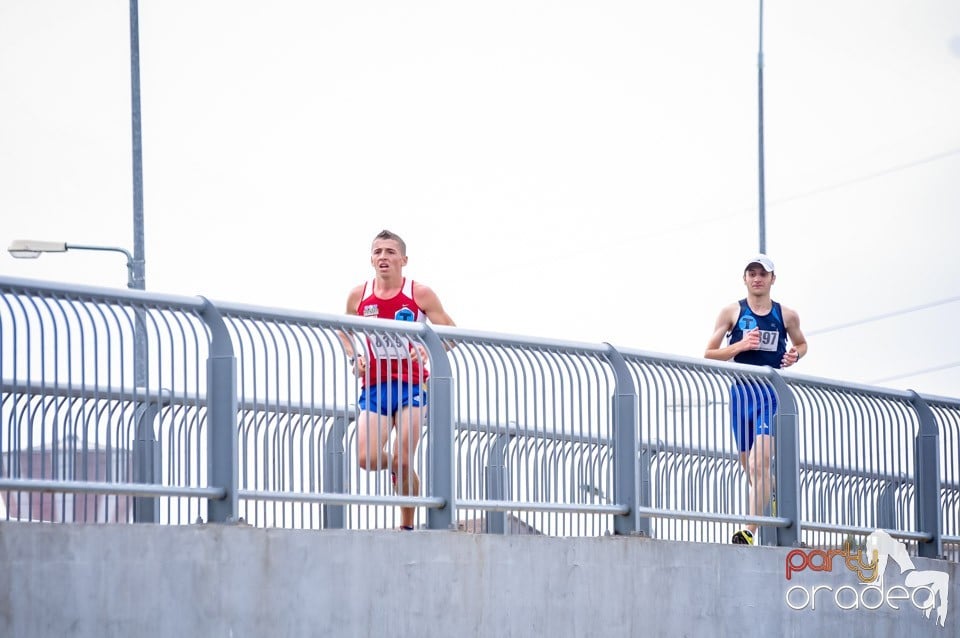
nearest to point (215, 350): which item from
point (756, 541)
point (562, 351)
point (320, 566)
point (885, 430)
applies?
point (320, 566)

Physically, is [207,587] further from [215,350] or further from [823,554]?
[823,554]

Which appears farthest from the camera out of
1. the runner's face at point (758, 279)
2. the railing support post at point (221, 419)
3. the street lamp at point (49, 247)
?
the street lamp at point (49, 247)

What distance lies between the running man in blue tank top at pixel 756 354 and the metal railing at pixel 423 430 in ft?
0.22

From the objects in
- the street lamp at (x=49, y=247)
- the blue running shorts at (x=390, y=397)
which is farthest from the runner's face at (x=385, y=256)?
the street lamp at (x=49, y=247)

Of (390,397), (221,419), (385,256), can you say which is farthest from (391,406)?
(385,256)

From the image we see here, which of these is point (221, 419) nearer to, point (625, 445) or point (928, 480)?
point (625, 445)

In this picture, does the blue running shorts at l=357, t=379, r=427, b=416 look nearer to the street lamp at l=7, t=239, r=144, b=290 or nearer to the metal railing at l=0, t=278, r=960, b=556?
the metal railing at l=0, t=278, r=960, b=556

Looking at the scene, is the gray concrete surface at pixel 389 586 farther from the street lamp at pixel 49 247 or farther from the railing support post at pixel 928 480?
the street lamp at pixel 49 247

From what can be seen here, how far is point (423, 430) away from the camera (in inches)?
409

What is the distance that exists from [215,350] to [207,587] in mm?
1183

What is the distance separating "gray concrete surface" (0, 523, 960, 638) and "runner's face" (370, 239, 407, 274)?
199 centimetres

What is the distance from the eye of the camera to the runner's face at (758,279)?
13.4 m

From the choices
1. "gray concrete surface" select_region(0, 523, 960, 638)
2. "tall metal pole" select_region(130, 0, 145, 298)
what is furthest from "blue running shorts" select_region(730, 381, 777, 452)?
Answer: "tall metal pole" select_region(130, 0, 145, 298)

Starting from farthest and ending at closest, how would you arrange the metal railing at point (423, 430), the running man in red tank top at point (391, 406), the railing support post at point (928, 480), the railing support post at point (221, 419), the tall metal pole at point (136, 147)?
the tall metal pole at point (136, 147)
the railing support post at point (928, 480)
the running man in red tank top at point (391, 406)
the railing support post at point (221, 419)
the metal railing at point (423, 430)
